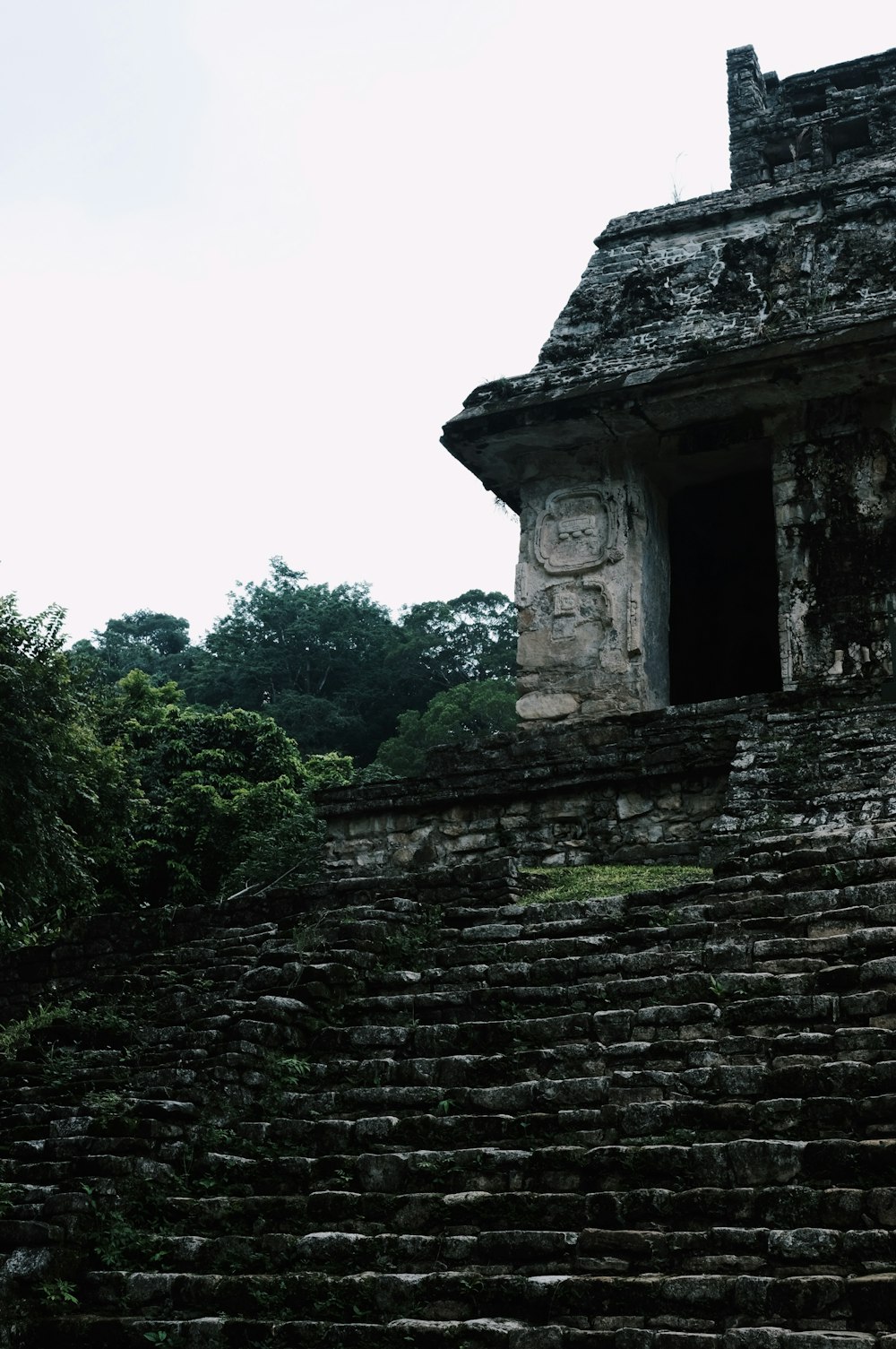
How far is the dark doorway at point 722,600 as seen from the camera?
1212cm

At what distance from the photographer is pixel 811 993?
4.63 metres

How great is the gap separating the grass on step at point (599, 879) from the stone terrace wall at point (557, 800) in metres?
0.38

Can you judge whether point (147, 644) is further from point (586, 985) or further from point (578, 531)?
point (586, 985)

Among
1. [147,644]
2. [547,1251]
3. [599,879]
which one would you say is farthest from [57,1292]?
[147,644]

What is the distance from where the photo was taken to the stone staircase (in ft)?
11.9

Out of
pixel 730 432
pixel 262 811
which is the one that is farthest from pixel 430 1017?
pixel 262 811

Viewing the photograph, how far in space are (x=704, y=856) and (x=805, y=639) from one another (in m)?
2.67

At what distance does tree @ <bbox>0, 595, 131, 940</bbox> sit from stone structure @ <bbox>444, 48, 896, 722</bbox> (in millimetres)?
3094

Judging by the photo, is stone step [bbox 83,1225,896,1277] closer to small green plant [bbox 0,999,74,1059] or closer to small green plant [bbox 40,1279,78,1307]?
small green plant [bbox 40,1279,78,1307]

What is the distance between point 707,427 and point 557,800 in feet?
9.94

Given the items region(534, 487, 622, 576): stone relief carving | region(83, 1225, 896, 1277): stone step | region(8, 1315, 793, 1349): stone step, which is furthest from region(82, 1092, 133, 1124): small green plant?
region(534, 487, 622, 576): stone relief carving

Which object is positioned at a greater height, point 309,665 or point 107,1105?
point 309,665

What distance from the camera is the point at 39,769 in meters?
9.20

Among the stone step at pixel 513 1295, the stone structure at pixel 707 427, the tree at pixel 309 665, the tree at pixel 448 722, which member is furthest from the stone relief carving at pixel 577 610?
the tree at pixel 309 665
